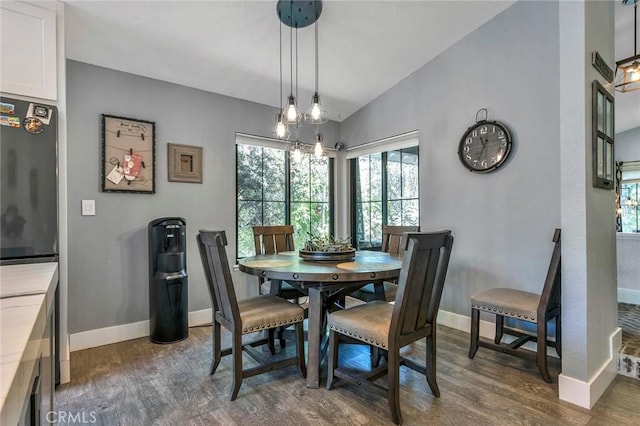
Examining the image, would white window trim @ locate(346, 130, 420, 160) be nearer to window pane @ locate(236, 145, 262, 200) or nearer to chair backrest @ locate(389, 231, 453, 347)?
window pane @ locate(236, 145, 262, 200)

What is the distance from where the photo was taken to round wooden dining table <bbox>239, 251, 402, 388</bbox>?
198cm

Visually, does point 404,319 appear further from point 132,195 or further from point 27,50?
point 27,50

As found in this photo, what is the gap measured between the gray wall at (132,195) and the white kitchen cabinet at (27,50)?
624mm

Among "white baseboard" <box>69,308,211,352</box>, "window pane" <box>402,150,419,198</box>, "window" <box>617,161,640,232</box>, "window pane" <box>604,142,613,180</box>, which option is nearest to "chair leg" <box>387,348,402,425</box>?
"window pane" <box>604,142,613,180</box>

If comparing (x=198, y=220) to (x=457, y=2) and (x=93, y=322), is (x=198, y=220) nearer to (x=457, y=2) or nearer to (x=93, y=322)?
(x=93, y=322)

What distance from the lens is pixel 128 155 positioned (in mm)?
2912

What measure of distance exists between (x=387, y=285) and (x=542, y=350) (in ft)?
3.74

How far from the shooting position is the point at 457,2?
2.61 meters

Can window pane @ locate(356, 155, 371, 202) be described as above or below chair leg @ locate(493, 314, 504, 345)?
above

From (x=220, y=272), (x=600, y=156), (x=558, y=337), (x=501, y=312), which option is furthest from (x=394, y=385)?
(x=600, y=156)

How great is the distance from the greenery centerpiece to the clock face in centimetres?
140

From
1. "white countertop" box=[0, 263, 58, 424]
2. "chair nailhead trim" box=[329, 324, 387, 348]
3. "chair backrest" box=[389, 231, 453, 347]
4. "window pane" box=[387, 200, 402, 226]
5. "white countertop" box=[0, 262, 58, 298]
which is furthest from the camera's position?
"window pane" box=[387, 200, 402, 226]

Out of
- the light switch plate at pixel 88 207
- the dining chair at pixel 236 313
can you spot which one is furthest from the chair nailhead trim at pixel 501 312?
the light switch plate at pixel 88 207

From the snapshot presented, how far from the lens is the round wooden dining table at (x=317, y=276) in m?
1.98
